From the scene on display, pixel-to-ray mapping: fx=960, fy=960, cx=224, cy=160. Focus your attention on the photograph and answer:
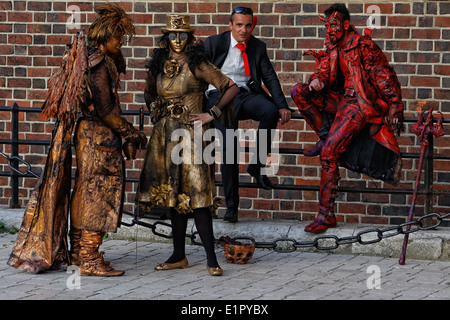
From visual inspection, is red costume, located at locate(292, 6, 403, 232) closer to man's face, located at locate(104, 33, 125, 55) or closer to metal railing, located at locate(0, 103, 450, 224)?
metal railing, located at locate(0, 103, 450, 224)

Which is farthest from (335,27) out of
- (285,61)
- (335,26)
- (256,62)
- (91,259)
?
(91,259)

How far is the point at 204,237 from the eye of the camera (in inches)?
288

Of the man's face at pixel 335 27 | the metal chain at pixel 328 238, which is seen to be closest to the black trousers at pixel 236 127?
the metal chain at pixel 328 238

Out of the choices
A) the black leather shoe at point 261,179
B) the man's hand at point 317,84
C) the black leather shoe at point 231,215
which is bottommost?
the black leather shoe at point 231,215

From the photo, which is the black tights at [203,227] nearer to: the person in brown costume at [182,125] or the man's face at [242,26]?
the person in brown costume at [182,125]

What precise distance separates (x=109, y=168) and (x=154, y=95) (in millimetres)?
708

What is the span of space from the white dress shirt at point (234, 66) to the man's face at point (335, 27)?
0.87 m

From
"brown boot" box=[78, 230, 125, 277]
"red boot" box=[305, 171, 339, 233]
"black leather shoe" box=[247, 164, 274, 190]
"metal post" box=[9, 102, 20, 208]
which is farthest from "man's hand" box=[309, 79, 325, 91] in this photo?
"metal post" box=[9, 102, 20, 208]

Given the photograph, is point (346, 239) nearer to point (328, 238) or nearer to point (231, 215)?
point (328, 238)

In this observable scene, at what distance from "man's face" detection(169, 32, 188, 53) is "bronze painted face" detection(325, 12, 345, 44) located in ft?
4.77

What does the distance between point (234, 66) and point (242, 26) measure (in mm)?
367

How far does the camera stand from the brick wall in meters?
9.45

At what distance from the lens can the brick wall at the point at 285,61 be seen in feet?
31.0

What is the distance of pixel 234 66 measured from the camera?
27.8ft
